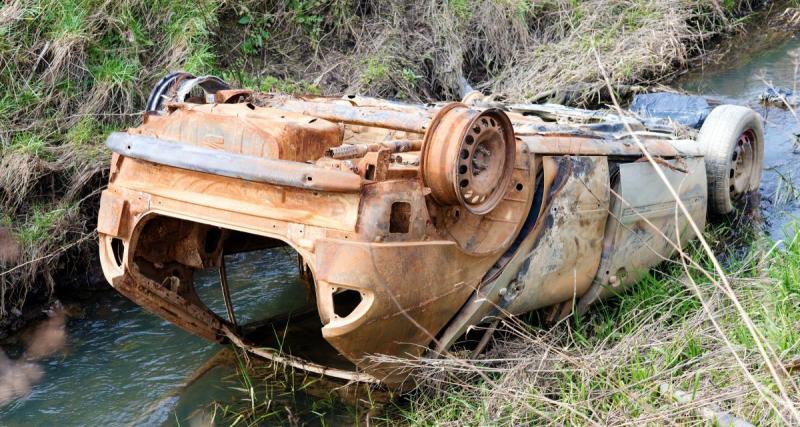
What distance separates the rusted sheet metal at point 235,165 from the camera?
3.32 metres

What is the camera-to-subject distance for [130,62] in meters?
7.06

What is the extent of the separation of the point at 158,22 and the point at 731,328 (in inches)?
215

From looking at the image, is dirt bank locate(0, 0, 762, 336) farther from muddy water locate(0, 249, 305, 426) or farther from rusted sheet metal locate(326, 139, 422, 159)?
rusted sheet metal locate(326, 139, 422, 159)

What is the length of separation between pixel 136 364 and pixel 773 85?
5580 millimetres

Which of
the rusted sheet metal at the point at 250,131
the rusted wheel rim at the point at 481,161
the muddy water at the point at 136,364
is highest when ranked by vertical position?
the rusted sheet metal at the point at 250,131

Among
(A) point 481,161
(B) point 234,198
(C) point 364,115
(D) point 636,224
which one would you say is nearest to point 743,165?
(D) point 636,224

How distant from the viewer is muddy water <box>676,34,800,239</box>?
6.06 metres

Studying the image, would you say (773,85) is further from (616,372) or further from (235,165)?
(235,165)

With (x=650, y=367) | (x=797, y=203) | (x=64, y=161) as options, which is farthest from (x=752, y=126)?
(x=64, y=161)

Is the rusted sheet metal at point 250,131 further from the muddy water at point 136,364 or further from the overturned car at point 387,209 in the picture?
the muddy water at point 136,364

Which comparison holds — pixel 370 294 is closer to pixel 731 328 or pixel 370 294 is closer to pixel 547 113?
pixel 731 328

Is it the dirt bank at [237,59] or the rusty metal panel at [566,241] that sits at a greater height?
the dirt bank at [237,59]

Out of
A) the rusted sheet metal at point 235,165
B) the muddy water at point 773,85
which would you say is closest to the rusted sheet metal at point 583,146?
the rusted sheet metal at point 235,165

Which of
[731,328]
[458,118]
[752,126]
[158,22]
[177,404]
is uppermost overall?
[158,22]
